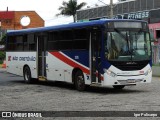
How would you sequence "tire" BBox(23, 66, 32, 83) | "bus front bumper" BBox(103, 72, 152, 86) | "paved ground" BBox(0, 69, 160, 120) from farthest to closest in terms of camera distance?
"tire" BBox(23, 66, 32, 83), "bus front bumper" BBox(103, 72, 152, 86), "paved ground" BBox(0, 69, 160, 120)

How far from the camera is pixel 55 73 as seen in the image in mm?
21594

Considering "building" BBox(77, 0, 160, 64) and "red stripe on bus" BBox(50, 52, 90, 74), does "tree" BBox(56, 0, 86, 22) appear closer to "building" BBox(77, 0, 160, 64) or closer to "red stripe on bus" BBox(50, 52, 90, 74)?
"building" BBox(77, 0, 160, 64)

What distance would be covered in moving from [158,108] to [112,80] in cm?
496

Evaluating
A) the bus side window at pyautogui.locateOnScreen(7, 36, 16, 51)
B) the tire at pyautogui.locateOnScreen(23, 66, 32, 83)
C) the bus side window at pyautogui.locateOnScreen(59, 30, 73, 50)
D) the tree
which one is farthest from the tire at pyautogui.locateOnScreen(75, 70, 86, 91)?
the tree

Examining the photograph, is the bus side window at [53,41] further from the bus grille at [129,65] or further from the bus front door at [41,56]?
the bus grille at [129,65]

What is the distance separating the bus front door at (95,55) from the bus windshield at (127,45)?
1.54 feet

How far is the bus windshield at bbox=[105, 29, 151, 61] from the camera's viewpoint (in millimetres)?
17875

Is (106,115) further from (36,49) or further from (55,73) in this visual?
(36,49)

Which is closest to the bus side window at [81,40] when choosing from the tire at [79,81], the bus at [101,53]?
the bus at [101,53]

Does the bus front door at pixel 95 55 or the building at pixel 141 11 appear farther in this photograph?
the building at pixel 141 11

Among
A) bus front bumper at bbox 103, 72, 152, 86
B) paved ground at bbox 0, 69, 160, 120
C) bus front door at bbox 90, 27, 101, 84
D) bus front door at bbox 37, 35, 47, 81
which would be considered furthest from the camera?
bus front door at bbox 37, 35, 47, 81

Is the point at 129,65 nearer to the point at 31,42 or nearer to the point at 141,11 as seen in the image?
the point at 31,42

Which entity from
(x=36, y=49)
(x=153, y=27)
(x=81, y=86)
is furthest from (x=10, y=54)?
(x=153, y=27)

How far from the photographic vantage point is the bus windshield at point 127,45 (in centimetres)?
1788
